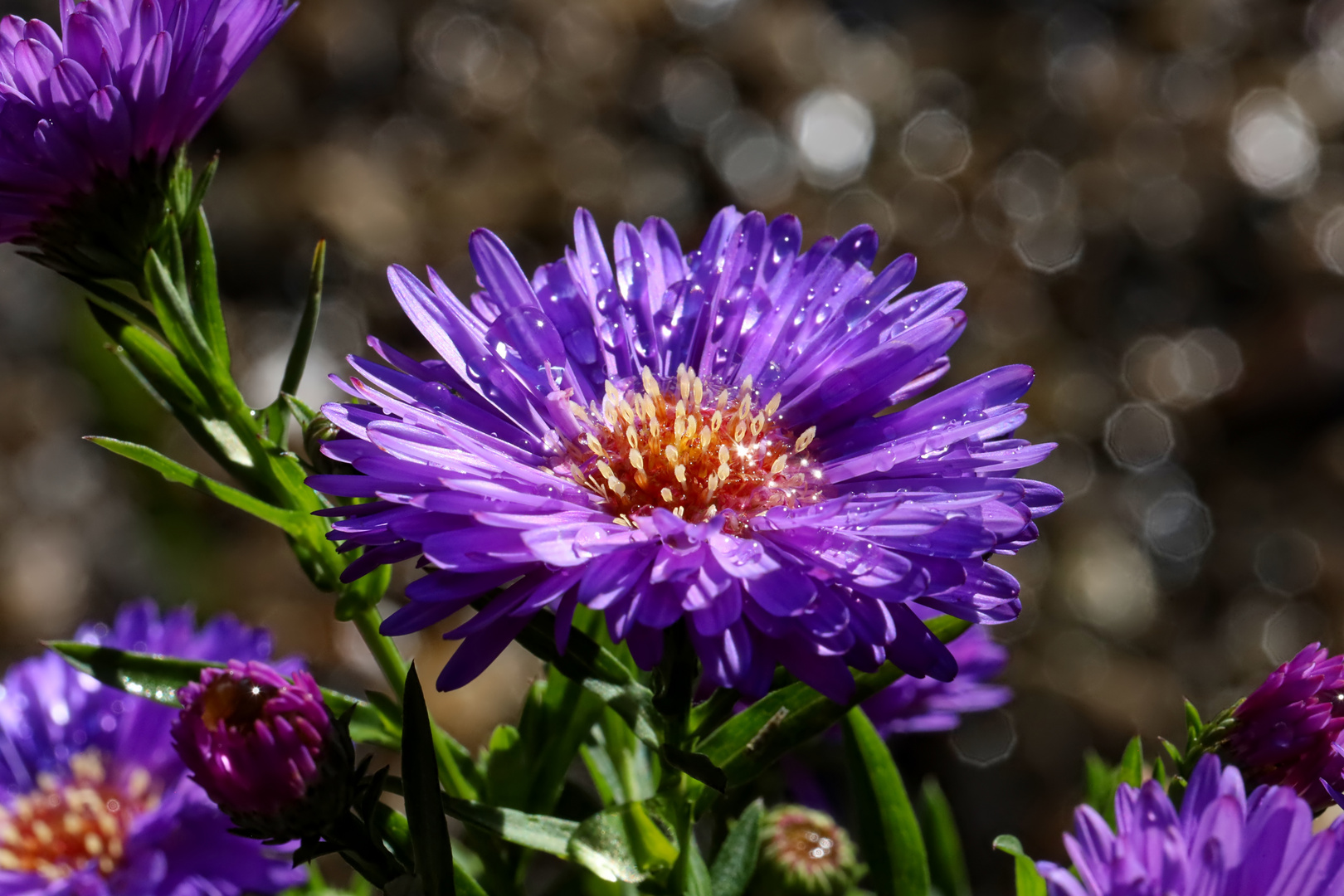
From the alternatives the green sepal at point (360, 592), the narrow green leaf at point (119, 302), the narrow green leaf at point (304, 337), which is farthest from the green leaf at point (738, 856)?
the narrow green leaf at point (119, 302)

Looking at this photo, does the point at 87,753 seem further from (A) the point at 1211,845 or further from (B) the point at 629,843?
(A) the point at 1211,845

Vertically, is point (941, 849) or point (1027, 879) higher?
point (1027, 879)

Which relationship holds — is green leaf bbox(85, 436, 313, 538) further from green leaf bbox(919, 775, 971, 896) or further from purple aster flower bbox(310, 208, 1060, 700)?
green leaf bbox(919, 775, 971, 896)

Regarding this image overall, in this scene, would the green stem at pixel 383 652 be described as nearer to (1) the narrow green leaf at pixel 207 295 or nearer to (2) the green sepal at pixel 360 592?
(2) the green sepal at pixel 360 592

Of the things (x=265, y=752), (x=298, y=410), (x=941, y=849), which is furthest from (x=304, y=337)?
(x=941, y=849)

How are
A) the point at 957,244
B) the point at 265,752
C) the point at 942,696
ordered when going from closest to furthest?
the point at 265,752 < the point at 942,696 < the point at 957,244

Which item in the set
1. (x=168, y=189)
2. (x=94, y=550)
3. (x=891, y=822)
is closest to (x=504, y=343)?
(x=168, y=189)

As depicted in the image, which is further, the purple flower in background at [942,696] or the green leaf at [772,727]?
the purple flower in background at [942,696]
